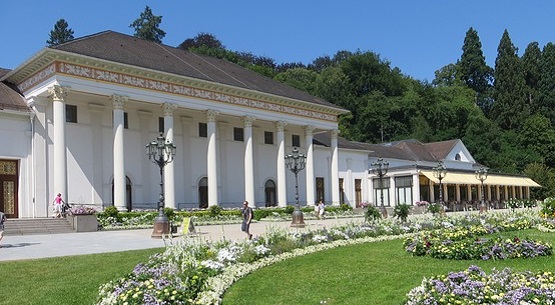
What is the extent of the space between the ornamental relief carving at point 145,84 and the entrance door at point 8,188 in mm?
5039

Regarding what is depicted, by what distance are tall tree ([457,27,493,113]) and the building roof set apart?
195ft

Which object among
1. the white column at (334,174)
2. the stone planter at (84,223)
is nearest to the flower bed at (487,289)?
the stone planter at (84,223)

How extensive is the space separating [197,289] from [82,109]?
94.2ft

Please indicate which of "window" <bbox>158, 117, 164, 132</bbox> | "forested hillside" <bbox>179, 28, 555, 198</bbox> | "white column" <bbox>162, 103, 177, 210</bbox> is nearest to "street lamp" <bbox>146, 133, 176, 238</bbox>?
"white column" <bbox>162, 103, 177, 210</bbox>

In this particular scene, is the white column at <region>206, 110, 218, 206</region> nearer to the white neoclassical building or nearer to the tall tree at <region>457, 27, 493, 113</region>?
the white neoclassical building

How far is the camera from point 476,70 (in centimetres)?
9919

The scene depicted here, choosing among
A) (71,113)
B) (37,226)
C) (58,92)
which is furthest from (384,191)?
(37,226)

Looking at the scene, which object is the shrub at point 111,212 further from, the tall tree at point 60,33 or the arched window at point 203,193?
the tall tree at point 60,33

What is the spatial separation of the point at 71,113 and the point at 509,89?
6974 cm

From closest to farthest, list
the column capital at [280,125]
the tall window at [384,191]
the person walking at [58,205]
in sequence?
the person walking at [58,205] → the column capital at [280,125] → the tall window at [384,191]

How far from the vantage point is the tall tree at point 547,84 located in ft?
290

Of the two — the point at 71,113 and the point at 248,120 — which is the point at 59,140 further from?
A: the point at 248,120

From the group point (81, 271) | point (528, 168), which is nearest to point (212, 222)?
point (81, 271)

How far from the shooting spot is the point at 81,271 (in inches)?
500
